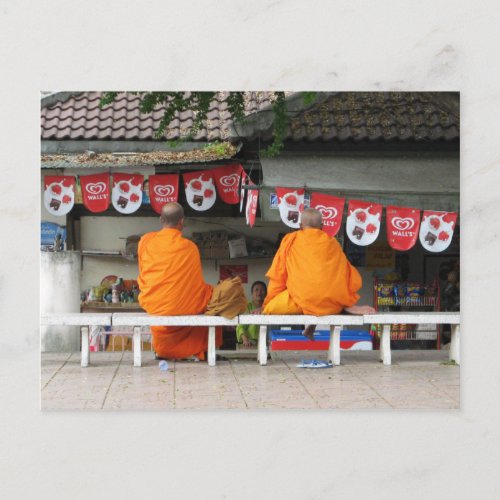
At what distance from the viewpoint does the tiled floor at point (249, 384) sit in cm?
596

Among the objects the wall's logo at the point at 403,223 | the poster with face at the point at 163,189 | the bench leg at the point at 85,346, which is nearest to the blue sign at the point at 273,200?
the poster with face at the point at 163,189

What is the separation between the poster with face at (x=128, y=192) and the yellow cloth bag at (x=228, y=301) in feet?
8.35

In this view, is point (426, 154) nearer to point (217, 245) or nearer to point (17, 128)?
point (217, 245)

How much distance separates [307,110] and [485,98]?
5.46 meters

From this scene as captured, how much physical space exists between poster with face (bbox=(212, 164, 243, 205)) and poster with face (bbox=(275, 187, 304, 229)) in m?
0.79

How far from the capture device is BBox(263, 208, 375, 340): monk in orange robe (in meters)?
7.92

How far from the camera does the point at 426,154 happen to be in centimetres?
966

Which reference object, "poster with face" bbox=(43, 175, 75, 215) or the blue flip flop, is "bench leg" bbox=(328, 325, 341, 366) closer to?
the blue flip flop

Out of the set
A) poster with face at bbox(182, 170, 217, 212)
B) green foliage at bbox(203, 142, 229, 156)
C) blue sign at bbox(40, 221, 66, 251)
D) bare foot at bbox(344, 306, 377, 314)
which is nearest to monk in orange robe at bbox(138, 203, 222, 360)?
bare foot at bbox(344, 306, 377, 314)

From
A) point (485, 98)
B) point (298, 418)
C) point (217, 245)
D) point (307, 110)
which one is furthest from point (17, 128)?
point (217, 245)

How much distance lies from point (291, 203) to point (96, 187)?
219 cm

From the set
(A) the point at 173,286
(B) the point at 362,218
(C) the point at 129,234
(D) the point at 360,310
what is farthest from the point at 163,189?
(D) the point at 360,310
